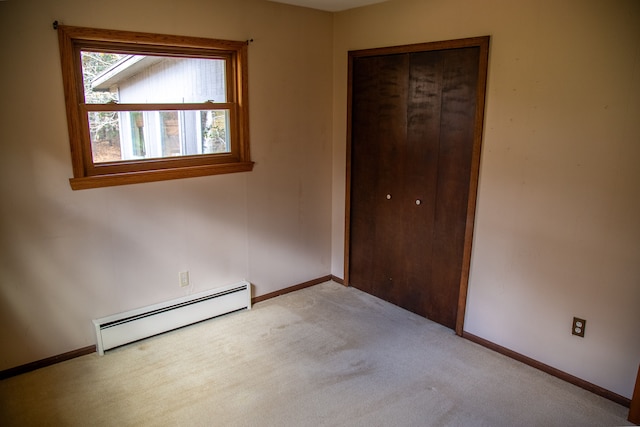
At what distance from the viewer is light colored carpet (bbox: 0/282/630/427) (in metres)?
2.36

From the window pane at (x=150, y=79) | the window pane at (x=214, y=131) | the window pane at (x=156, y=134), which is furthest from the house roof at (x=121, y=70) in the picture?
the window pane at (x=214, y=131)

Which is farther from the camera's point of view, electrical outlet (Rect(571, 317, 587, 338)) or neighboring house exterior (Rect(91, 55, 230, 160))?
neighboring house exterior (Rect(91, 55, 230, 160))

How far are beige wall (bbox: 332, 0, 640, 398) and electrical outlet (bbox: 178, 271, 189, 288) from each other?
2.05 metres

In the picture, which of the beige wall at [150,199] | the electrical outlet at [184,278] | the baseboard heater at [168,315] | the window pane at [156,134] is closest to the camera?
the beige wall at [150,199]

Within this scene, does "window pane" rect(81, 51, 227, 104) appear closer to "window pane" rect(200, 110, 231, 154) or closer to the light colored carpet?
"window pane" rect(200, 110, 231, 154)

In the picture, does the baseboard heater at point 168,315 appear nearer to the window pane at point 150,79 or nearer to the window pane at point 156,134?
the window pane at point 156,134

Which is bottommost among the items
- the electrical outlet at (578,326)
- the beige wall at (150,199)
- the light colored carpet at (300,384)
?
the light colored carpet at (300,384)

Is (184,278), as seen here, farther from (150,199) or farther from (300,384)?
(300,384)

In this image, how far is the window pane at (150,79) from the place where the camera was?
2734 millimetres

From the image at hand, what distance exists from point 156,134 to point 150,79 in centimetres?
36

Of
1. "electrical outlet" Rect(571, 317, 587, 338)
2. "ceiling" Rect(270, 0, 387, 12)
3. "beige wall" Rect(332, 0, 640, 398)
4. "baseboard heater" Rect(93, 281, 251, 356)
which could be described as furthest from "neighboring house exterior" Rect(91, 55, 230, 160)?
"electrical outlet" Rect(571, 317, 587, 338)

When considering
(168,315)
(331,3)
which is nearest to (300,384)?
(168,315)

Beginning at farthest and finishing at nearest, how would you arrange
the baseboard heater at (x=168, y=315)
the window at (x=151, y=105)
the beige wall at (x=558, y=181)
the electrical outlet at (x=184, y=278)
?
the electrical outlet at (x=184, y=278) → the baseboard heater at (x=168, y=315) → the window at (x=151, y=105) → the beige wall at (x=558, y=181)

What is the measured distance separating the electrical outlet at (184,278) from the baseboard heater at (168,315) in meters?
0.10
